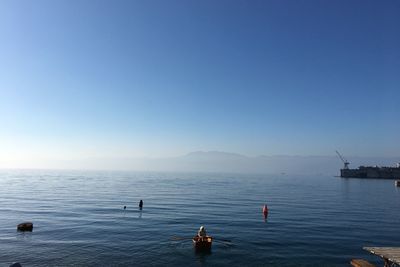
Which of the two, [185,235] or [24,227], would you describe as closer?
[185,235]

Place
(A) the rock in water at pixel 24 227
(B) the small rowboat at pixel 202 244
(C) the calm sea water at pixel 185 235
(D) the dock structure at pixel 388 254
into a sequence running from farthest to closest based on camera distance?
(A) the rock in water at pixel 24 227 → (B) the small rowboat at pixel 202 244 → (C) the calm sea water at pixel 185 235 → (D) the dock structure at pixel 388 254

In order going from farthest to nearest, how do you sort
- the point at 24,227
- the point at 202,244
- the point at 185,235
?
the point at 24,227 → the point at 185,235 → the point at 202,244

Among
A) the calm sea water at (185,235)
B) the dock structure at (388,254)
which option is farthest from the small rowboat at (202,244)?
the dock structure at (388,254)

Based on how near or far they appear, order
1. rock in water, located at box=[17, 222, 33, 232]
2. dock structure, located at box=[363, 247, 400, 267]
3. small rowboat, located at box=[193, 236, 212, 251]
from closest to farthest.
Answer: dock structure, located at box=[363, 247, 400, 267]
small rowboat, located at box=[193, 236, 212, 251]
rock in water, located at box=[17, 222, 33, 232]

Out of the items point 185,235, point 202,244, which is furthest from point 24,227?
point 202,244

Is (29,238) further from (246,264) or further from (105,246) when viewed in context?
(246,264)

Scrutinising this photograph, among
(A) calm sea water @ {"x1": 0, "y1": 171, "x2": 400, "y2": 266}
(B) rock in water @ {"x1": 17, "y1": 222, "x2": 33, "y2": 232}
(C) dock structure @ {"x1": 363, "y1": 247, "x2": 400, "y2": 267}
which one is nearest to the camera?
(C) dock structure @ {"x1": 363, "y1": 247, "x2": 400, "y2": 267}

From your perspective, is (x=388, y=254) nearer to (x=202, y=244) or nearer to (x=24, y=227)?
(x=202, y=244)

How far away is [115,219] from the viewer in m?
66.8

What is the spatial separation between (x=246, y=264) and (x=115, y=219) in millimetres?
36150

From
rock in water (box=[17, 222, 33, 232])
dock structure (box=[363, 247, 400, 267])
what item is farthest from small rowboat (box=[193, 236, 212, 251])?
rock in water (box=[17, 222, 33, 232])

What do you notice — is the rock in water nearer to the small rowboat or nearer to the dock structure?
the small rowboat

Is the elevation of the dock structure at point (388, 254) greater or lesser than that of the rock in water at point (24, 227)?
greater

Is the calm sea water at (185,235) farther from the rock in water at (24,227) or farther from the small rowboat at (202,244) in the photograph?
the rock in water at (24,227)
